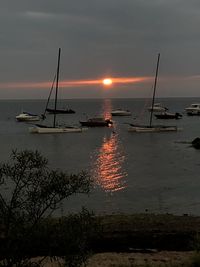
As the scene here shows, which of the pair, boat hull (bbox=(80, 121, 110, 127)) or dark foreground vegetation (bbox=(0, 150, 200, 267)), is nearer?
dark foreground vegetation (bbox=(0, 150, 200, 267))

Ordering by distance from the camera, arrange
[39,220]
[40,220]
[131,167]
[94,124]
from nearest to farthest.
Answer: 1. [39,220]
2. [40,220]
3. [131,167]
4. [94,124]

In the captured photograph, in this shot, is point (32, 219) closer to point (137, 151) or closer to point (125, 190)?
point (125, 190)

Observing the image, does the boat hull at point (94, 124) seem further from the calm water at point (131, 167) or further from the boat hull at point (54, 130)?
the calm water at point (131, 167)

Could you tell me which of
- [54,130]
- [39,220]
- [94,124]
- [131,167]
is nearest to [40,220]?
[39,220]

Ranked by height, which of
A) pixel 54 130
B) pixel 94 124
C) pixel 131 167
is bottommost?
pixel 94 124

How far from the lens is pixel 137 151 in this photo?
5778cm

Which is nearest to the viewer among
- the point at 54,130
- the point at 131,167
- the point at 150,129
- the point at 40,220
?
the point at 40,220

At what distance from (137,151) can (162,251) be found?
42.4 meters

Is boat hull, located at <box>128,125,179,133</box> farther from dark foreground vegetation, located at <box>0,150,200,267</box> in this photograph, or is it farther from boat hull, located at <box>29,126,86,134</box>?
dark foreground vegetation, located at <box>0,150,200,267</box>

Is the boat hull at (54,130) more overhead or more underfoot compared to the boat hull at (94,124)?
more overhead

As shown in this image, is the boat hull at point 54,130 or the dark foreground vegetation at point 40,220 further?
the boat hull at point 54,130

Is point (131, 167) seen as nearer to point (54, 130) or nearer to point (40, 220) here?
point (40, 220)

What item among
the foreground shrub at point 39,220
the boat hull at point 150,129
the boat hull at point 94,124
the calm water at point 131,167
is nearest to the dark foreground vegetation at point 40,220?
the foreground shrub at point 39,220

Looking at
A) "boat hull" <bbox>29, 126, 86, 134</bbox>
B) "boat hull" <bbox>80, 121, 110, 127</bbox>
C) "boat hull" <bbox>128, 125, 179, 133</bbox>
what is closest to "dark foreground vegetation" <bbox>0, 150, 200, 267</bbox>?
"boat hull" <bbox>29, 126, 86, 134</bbox>
